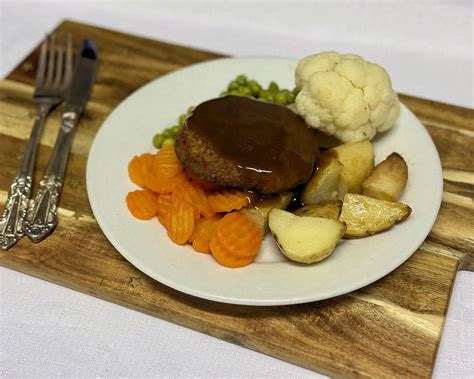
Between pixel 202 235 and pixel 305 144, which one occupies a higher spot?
pixel 305 144

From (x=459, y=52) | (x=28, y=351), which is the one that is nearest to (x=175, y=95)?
(x=28, y=351)

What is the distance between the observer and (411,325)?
2.51 metres

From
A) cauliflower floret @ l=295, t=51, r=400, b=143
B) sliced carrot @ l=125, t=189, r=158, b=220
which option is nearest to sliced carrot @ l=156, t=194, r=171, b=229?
sliced carrot @ l=125, t=189, r=158, b=220

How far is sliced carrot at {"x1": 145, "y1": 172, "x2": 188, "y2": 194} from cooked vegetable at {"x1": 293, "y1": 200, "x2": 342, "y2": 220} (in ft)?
1.85

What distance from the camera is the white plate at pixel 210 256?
2.47m

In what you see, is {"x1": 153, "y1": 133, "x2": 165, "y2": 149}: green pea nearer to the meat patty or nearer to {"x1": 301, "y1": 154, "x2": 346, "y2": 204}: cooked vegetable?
the meat patty

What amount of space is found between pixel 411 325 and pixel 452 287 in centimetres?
31

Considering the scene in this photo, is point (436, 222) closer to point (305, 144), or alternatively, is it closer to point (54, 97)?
point (305, 144)

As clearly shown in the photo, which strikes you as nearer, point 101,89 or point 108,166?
point 108,166

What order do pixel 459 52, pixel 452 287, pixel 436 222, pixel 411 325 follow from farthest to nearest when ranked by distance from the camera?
pixel 459 52
pixel 436 222
pixel 452 287
pixel 411 325

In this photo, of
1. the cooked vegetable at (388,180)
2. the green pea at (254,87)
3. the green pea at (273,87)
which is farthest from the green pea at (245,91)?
the cooked vegetable at (388,180)

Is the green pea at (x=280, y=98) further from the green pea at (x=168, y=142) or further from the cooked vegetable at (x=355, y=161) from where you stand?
the green pea at (x=168, y=142)

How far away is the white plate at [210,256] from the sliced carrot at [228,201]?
0.73 ft

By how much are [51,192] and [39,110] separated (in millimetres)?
725
